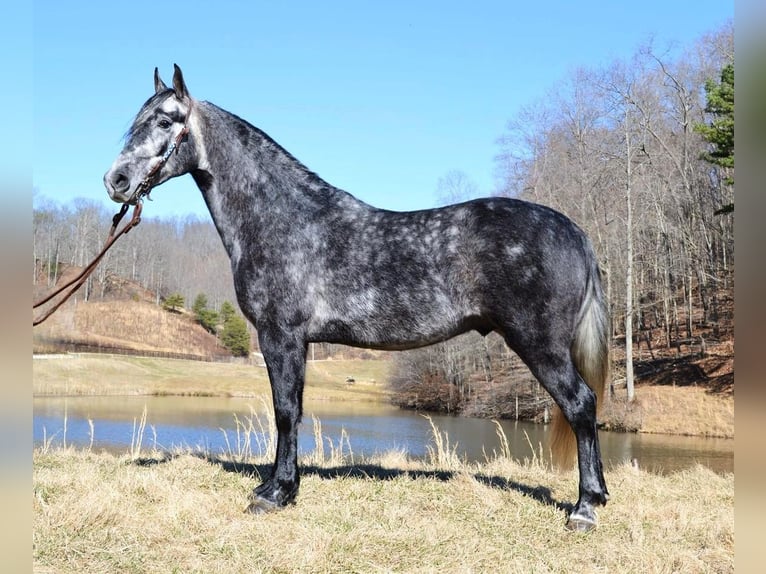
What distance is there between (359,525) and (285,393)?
44.2 inches

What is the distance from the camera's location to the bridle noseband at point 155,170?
483 centimetres

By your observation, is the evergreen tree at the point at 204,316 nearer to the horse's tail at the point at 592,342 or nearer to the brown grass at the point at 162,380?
the brown grass at the point at 162,380

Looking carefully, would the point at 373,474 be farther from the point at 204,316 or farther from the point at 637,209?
the point at 204,316

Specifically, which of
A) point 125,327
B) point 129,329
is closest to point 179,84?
point 125,327

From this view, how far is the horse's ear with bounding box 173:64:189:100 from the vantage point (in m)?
4.86

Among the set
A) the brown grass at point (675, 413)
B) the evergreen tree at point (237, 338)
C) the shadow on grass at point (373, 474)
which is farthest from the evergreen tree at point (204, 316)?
the shadow on grass at point (373, 474)

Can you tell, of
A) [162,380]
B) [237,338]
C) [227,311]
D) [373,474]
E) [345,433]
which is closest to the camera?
[373,474]

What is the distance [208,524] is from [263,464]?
234 centimetres

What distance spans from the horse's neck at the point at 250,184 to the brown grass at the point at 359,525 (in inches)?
79.1

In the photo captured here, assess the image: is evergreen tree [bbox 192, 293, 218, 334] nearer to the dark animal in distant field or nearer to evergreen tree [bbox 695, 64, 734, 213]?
evergreen tree [bbox 695, 64, 734, 213]

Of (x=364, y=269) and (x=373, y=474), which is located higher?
(x=364, y=269)

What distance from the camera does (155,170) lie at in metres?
4.87
